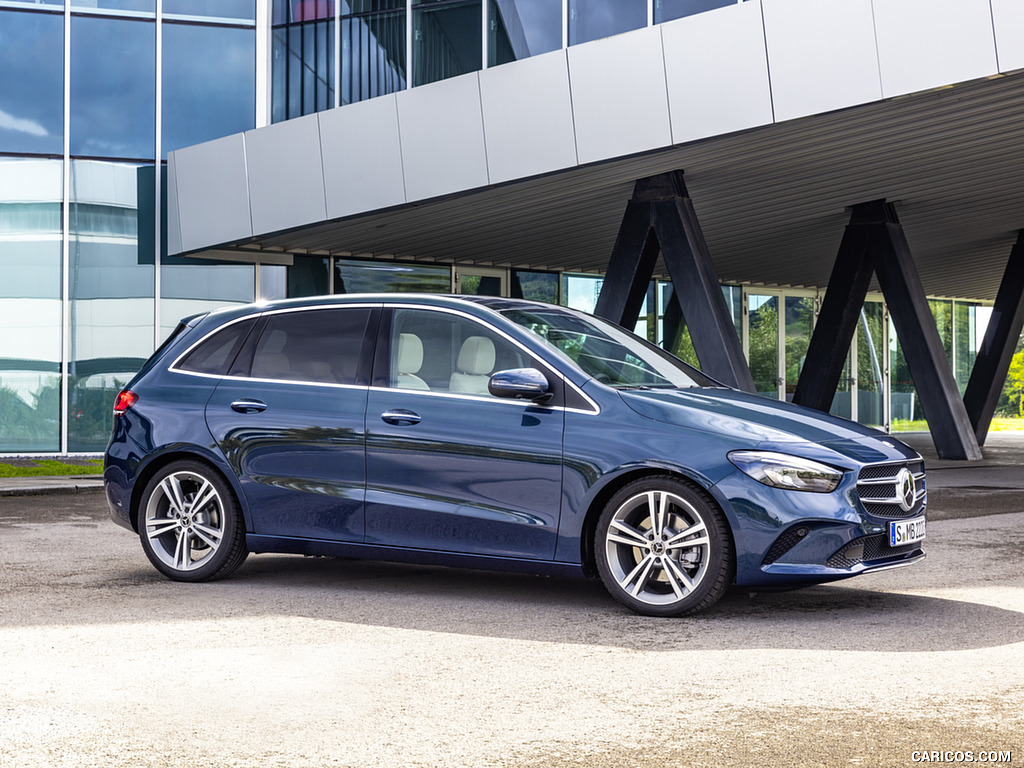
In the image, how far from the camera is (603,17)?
733 inches

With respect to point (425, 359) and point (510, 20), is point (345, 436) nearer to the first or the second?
point (425, 359)

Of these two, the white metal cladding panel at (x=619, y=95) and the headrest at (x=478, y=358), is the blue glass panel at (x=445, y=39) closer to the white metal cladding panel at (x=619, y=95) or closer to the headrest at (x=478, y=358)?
the white metal cladding panel at (x=619, y=95)

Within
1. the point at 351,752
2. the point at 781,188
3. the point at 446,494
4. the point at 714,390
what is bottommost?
the point at 351,752

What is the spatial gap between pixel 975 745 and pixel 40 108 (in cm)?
1971

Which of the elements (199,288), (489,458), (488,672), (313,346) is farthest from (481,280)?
(488,672)

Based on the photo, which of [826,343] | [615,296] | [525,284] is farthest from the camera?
[525,284]

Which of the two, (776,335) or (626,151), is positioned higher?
(626,151)

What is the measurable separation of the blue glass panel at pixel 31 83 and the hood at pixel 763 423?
54.3ft

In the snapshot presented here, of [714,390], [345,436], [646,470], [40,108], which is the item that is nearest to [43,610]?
[345,436]

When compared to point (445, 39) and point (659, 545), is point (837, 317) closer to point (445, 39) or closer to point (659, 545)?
point (445, 39)

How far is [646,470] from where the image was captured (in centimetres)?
638

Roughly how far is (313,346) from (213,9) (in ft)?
51.1

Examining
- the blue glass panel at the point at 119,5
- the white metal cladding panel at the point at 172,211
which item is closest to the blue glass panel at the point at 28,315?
the white metal cladding panel at the point at 172,211

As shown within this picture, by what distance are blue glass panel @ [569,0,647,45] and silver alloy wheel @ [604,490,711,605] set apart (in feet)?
43.7
